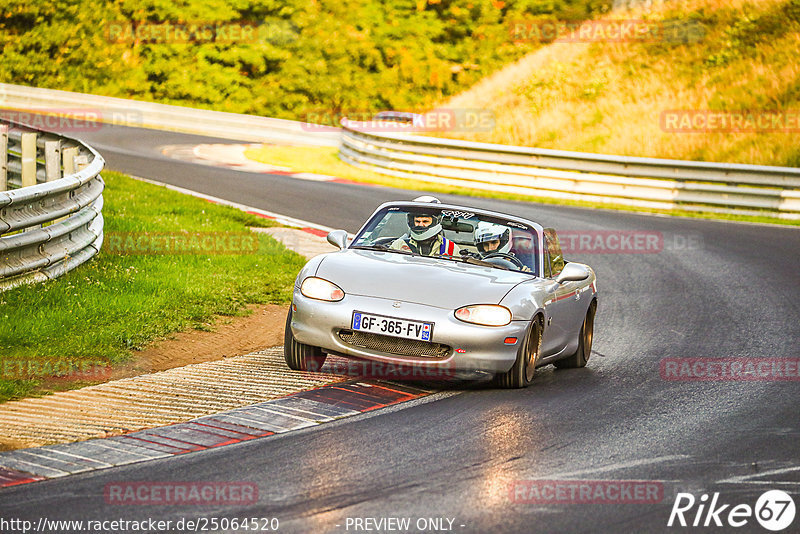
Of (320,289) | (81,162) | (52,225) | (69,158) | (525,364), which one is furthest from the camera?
(69,158)

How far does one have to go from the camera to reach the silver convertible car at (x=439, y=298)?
8211 millimetres

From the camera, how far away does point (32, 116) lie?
121ft

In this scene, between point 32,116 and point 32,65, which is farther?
point 32,65

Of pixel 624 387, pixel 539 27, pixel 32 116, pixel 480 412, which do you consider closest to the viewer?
pixel 480 412

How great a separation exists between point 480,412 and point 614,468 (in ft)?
5.01

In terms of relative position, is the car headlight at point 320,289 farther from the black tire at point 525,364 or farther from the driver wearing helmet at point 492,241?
the driver wearing helmet at point 492,241

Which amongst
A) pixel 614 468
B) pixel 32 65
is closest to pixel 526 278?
pixel 614 468

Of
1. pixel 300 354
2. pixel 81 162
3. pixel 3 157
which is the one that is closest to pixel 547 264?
pixel 300 354

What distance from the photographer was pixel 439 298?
8297mm

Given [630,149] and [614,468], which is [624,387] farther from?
[630,149]

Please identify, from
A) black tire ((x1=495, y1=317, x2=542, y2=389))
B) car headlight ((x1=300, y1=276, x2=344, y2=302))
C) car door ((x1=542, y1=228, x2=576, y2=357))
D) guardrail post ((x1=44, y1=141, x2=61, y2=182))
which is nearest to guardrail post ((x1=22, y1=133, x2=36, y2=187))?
guardrail post ((x1=44, y1=141, x2=61, y2=182))

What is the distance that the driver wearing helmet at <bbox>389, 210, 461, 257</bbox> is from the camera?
31.2ft

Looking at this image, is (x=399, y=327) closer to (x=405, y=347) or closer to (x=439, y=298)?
(x=405, y=347)

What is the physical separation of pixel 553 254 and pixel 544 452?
370 centimetres
